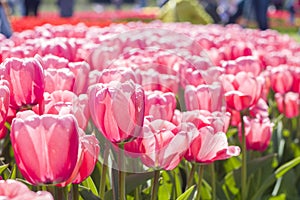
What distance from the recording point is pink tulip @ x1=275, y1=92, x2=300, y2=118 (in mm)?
2834

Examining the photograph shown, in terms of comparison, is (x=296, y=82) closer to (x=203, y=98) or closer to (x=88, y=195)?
(x=203, y=98)

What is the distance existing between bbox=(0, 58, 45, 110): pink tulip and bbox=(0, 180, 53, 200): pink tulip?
51 centimetres

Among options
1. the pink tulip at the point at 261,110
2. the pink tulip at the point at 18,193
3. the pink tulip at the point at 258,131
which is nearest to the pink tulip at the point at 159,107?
the pink tulip at the point at 18,193

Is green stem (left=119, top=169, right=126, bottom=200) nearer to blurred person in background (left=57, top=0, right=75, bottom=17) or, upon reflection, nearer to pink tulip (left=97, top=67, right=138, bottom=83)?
pink tulip (left=97, top=67, right=138, bottom=83)

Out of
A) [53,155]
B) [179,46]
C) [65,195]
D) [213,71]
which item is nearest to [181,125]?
[65,195]

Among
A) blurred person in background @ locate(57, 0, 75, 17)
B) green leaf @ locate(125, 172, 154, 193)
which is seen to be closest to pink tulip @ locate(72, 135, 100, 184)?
A: green leaf @ locate(125, 172, 154, 193)

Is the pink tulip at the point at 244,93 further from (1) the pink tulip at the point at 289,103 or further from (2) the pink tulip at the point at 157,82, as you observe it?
(1) the pink tulip at the point at 289,103

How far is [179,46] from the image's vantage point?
3.21 metres

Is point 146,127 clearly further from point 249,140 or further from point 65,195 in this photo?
point 249,140

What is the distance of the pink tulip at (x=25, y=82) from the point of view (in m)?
1.40

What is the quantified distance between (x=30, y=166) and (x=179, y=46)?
2173mm

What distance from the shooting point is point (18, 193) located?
90 cm

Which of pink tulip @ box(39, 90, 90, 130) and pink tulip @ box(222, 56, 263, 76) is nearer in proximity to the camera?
pink tulip @ box(39, 90, 90, 130)

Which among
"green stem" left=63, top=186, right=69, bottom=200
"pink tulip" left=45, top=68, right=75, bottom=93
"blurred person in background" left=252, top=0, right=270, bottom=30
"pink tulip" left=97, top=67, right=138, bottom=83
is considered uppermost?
"pink tulip" left=97, top=67, right=138, bottom=83
